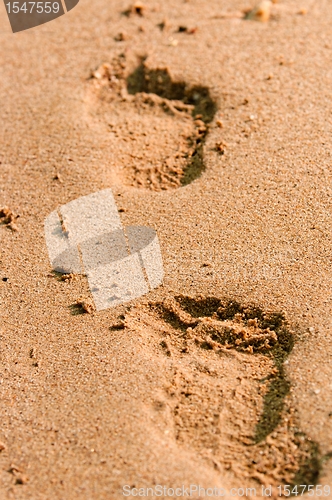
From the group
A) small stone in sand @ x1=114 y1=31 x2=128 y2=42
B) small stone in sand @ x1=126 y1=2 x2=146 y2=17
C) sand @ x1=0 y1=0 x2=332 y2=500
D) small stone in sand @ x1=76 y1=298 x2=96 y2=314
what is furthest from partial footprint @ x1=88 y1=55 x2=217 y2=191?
small stone in sand @ x1=76 y1=298 x2=96 y2=314

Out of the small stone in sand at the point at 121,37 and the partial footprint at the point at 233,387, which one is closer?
the partial footprint at the point at 233,387

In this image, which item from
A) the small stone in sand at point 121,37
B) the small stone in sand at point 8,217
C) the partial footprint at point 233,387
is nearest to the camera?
the partial footprint at point 233,387

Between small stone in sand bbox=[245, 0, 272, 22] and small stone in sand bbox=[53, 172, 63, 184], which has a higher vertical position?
small stone in sand bbox=[245, 0, 272, 22]

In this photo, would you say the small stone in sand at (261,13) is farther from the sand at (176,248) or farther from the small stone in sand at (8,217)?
the small stone in sand at (8,217)

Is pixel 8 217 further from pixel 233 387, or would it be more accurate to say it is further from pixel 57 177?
pixel 233 387

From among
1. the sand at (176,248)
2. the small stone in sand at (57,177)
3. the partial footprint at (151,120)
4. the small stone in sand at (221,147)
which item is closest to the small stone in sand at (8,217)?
the sand at (176,248)

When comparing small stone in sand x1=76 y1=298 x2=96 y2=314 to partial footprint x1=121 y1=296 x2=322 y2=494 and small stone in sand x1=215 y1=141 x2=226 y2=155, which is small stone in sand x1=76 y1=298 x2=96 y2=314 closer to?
partial footprint x1=121 y1=296 x2=322 y2=494

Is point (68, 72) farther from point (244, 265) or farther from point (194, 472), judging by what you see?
point (194, 472)
